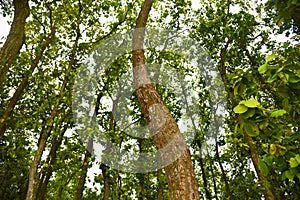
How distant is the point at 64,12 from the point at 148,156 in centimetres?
1032

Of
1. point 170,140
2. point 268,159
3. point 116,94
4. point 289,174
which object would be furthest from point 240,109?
point 116,94

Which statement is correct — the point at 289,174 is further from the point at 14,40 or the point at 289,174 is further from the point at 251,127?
the point at 14,40

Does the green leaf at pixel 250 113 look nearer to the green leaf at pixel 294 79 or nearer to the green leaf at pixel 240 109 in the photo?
the green leaf at pixel 240 109

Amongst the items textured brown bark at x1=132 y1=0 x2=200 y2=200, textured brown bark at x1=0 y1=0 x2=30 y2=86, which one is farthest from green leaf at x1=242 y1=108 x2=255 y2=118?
textured brown bark at x1=0 y1=0 x2=30 y2=86

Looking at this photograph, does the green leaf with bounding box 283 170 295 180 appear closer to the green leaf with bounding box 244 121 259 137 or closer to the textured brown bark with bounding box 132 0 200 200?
the green leaf with bounding box 244 121 259 137

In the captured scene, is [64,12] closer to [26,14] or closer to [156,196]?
[26,14]

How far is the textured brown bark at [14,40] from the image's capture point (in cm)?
878

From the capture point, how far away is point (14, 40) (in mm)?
9008

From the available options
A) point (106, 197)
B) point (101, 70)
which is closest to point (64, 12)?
point (101, 70)

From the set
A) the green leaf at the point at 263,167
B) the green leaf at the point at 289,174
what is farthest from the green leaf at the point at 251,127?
the green leaf at the point at 289,174

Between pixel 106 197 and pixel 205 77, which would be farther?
pixel 205 77

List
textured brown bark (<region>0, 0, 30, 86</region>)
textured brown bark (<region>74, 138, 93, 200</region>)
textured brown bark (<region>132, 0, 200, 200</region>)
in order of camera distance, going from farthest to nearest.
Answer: textured brown bark (<region>74, 138, 93, 200</region>) → textured brown bark (<region>0, 0, 30, 86</region>) → textured brown bark (<region>132, 0, 200, 200</region>)

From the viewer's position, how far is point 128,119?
19250 millimetres

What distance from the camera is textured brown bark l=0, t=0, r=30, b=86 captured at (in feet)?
28.8
